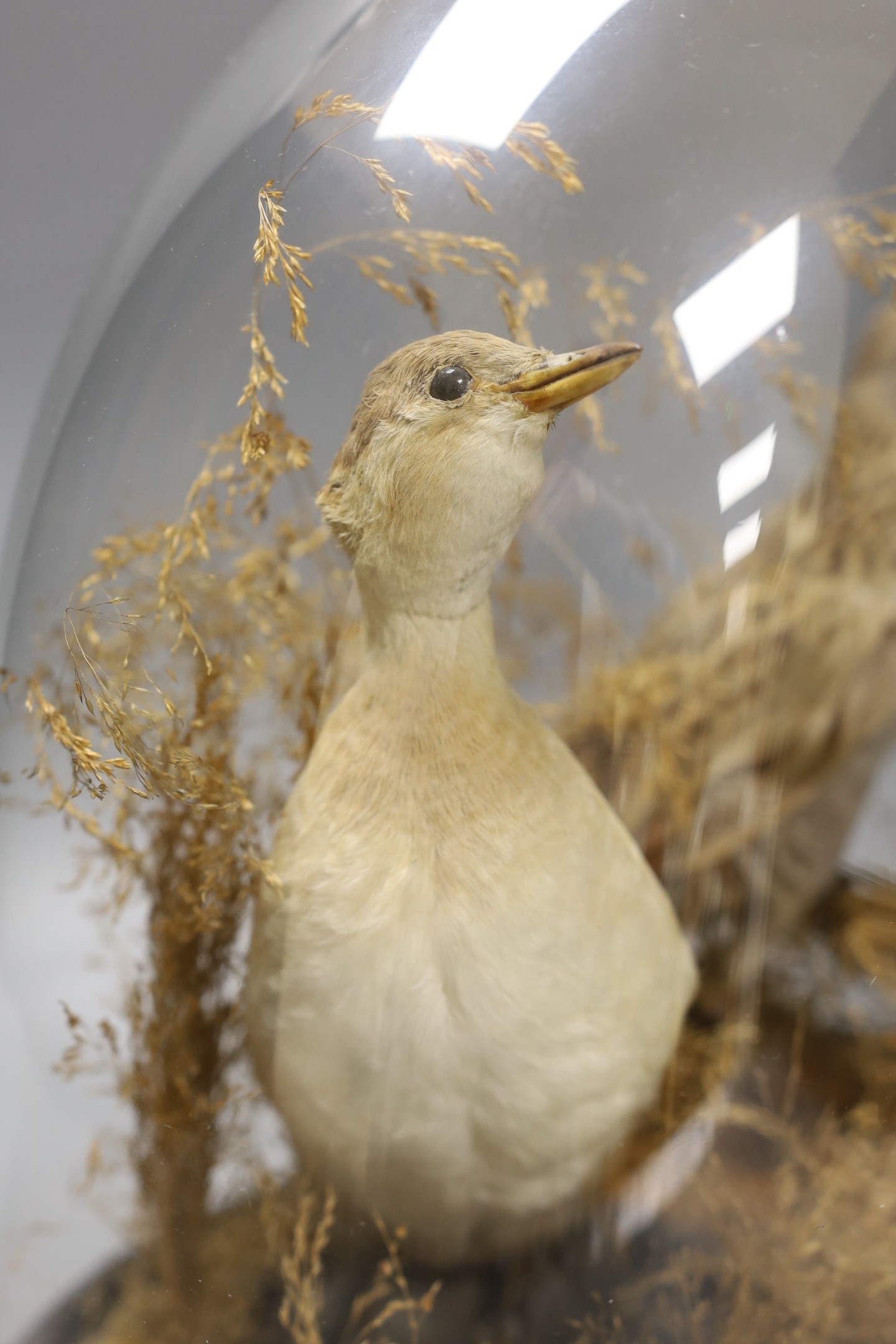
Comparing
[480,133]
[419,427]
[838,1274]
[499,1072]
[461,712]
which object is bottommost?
[838,1274]

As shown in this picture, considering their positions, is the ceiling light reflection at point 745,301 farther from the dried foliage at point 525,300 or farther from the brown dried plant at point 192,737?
the brown dried plant at point 192,737

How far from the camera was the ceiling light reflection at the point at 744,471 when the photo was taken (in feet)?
1.92

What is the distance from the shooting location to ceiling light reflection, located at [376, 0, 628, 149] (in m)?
0.59

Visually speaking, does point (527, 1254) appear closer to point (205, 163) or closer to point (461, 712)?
point (461, 712)

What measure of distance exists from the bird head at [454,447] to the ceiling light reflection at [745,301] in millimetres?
80

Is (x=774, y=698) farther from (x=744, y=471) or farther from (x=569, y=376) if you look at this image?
(x=569, y=376)

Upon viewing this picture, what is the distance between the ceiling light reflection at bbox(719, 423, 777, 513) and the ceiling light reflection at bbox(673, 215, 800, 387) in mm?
38

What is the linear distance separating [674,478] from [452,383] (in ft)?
0.45

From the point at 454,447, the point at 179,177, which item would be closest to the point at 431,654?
the point at 454,447

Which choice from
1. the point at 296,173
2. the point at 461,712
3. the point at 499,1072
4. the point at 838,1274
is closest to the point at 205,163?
the point at 296,173

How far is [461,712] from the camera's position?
55 centimetres

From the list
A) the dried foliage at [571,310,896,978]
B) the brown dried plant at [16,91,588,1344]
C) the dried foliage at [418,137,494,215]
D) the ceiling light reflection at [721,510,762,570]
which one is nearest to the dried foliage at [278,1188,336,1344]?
the brown dried plant at [16,91,588,1344]

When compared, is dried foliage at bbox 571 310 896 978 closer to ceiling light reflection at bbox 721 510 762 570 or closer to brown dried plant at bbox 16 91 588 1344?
ceiling light reflection at bbox 721 510 762 570

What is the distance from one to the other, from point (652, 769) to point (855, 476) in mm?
176
